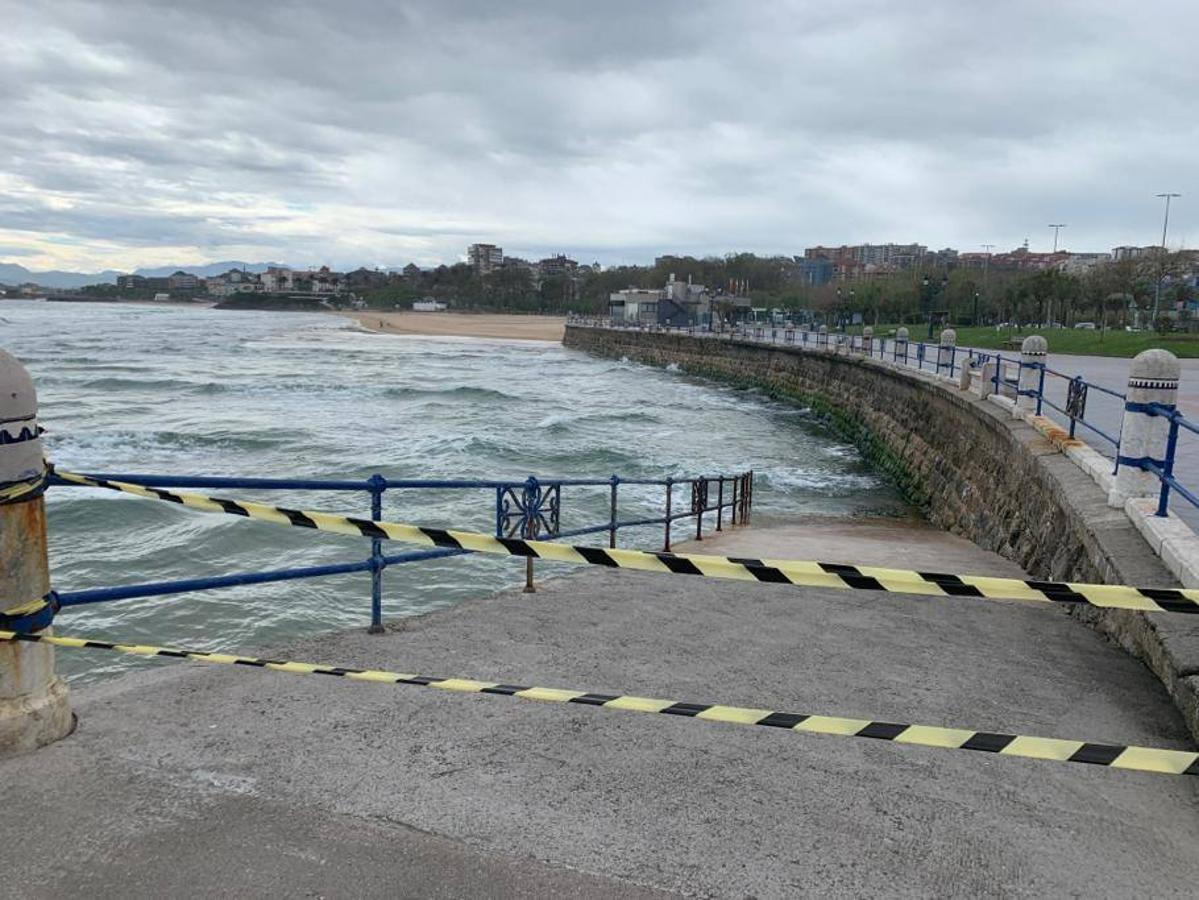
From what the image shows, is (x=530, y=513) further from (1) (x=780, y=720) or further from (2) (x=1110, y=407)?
(2) (x=1110, y=407)

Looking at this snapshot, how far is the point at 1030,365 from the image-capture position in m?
13.4

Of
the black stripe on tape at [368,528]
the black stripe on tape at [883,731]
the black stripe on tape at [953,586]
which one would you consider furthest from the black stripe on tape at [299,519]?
the black stripe on tape at [953,586]

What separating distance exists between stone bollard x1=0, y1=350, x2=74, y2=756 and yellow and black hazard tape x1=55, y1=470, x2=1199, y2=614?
243mm

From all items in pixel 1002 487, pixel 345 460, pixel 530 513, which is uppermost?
pixel 530 513

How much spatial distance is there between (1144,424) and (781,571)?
5213mm

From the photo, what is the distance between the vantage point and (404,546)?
13070 millimetres

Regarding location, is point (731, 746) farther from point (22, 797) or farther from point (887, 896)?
point (22, 797)

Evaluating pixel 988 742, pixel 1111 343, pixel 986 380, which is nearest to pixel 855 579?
pixel 988 742

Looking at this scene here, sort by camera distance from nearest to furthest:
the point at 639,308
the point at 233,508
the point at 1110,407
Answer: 1. the point at 233,508
2. the point at 1110,407
3. the point at 639,308

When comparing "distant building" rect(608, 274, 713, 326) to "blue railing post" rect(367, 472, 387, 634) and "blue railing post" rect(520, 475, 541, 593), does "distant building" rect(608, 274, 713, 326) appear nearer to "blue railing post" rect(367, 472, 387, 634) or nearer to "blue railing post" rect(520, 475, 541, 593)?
"blue railing post" rect(520, 475, 541, 593)

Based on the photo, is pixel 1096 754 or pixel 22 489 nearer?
pixel 1096 754

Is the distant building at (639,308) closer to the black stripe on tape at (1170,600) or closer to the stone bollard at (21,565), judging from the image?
the stone bollard at (21,565)

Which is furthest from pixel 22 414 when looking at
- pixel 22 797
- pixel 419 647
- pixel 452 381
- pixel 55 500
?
pixel 452 381

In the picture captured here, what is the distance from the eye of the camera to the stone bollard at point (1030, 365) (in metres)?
13.1
